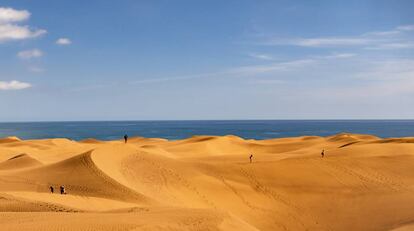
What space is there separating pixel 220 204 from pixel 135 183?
15.5 ft

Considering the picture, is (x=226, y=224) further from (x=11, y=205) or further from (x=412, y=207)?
(x=412, y=207)

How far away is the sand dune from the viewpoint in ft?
55.9

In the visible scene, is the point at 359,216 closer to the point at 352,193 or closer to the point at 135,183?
the point at 352,193

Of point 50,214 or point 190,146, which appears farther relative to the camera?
point 190,146

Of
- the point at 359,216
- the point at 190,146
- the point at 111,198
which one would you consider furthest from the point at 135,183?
the point at 190,146

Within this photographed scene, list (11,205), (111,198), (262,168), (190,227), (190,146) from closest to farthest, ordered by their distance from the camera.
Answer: (190,227) → (11,205) → (111,198) → (262,168) → (190,146)

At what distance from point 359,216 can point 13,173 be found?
66.2 ft

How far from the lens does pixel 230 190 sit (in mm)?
24344

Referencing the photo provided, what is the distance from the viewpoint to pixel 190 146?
4978cm

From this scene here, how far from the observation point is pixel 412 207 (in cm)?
2119

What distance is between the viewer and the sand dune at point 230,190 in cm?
1703

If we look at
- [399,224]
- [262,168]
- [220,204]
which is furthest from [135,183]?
[399,224]

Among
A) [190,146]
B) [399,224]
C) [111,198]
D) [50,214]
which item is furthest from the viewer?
[190,146]

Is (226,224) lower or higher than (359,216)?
higher
